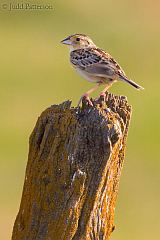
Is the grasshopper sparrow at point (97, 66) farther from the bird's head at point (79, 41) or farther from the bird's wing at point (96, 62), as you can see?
the bird's head at point (79, 41)

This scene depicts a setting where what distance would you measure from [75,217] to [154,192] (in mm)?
11492

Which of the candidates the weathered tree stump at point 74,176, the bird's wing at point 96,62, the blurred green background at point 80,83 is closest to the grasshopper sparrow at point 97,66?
the bird's wing at point 96,62

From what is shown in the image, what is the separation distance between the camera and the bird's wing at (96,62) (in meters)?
8.82

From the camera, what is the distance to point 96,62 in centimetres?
907

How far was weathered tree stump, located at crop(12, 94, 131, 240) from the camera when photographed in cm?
580

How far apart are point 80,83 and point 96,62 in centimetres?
1479

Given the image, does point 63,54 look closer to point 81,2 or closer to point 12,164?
point 81,2

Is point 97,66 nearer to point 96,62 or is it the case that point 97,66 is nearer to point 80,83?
point 96,62

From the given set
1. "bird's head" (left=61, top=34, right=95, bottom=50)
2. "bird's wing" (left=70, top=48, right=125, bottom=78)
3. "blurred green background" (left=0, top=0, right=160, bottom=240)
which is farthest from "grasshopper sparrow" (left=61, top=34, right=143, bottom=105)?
"blurred green background" (left=0, top=0, right=160, bottom=240)

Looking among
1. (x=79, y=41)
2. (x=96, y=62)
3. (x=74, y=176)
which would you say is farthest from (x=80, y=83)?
(x=74, y=176)

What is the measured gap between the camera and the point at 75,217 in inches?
227

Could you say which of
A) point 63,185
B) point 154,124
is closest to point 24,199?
point 63,185

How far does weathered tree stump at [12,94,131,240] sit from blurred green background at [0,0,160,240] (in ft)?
27.3

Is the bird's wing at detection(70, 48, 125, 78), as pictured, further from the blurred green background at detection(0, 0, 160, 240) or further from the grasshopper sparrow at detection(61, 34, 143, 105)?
the blurred green background at detection(0, 0, 160, 240)
